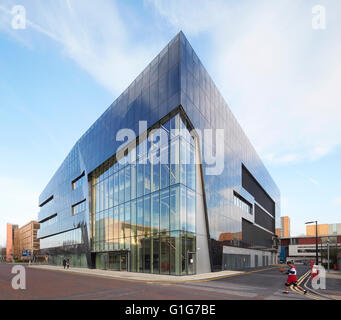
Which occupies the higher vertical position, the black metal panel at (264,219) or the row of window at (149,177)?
the row of window at (149,177)

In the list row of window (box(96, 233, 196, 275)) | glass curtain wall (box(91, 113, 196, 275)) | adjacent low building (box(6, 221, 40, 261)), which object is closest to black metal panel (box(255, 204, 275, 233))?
glass curtain wall (box(91, 113, 196, 275))

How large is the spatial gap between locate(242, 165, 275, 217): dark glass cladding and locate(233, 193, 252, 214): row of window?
308 cm

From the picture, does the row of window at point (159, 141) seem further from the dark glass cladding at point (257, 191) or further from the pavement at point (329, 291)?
the dark glass cladding at point (257, 191)

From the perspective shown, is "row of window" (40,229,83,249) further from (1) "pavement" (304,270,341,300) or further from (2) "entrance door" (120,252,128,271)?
(1) "pavement" (304,270,341,300)

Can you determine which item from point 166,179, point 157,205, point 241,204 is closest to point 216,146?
point 166,179

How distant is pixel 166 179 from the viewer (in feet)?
80.0

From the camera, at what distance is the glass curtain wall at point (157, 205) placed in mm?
A: 23031

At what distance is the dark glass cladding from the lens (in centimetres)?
4839

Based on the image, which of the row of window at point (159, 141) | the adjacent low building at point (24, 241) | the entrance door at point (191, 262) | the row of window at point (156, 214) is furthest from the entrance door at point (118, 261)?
the adjacent low building at point (24, 241)

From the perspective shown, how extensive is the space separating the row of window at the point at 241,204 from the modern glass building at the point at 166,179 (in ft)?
0.54

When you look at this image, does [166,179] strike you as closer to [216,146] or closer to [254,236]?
[216,146]
